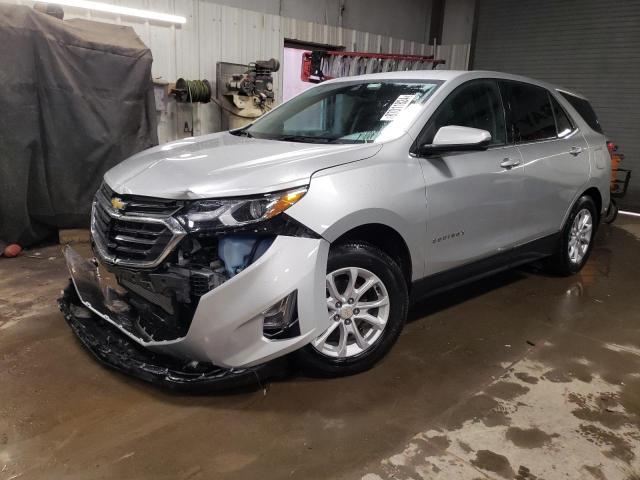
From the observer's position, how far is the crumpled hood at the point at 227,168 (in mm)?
2248

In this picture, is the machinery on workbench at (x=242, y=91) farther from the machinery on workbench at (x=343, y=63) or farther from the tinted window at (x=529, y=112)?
the tinted window at (x=529, y=112)

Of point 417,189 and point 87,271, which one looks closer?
point 417,189

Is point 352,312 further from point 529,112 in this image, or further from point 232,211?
point 529,112

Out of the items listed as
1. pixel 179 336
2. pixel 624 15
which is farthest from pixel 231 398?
pixel 624 15

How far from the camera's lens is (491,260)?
3.39 meters

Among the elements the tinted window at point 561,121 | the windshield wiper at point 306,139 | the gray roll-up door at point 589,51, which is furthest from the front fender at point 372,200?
the gray roll-up door at point 589,51

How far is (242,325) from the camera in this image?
2191mm

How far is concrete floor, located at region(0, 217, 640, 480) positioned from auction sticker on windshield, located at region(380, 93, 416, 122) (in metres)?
1.35

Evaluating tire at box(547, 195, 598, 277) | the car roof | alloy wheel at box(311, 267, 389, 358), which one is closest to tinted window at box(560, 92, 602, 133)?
tire at box(547, 195, 598, 277)

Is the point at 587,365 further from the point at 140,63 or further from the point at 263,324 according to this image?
the point at 140,63

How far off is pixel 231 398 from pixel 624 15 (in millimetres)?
8909

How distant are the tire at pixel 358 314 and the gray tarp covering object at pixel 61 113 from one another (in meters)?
3.39

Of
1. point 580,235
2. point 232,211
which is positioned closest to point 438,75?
point 232,211

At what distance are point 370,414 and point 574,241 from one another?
2.88 metres
